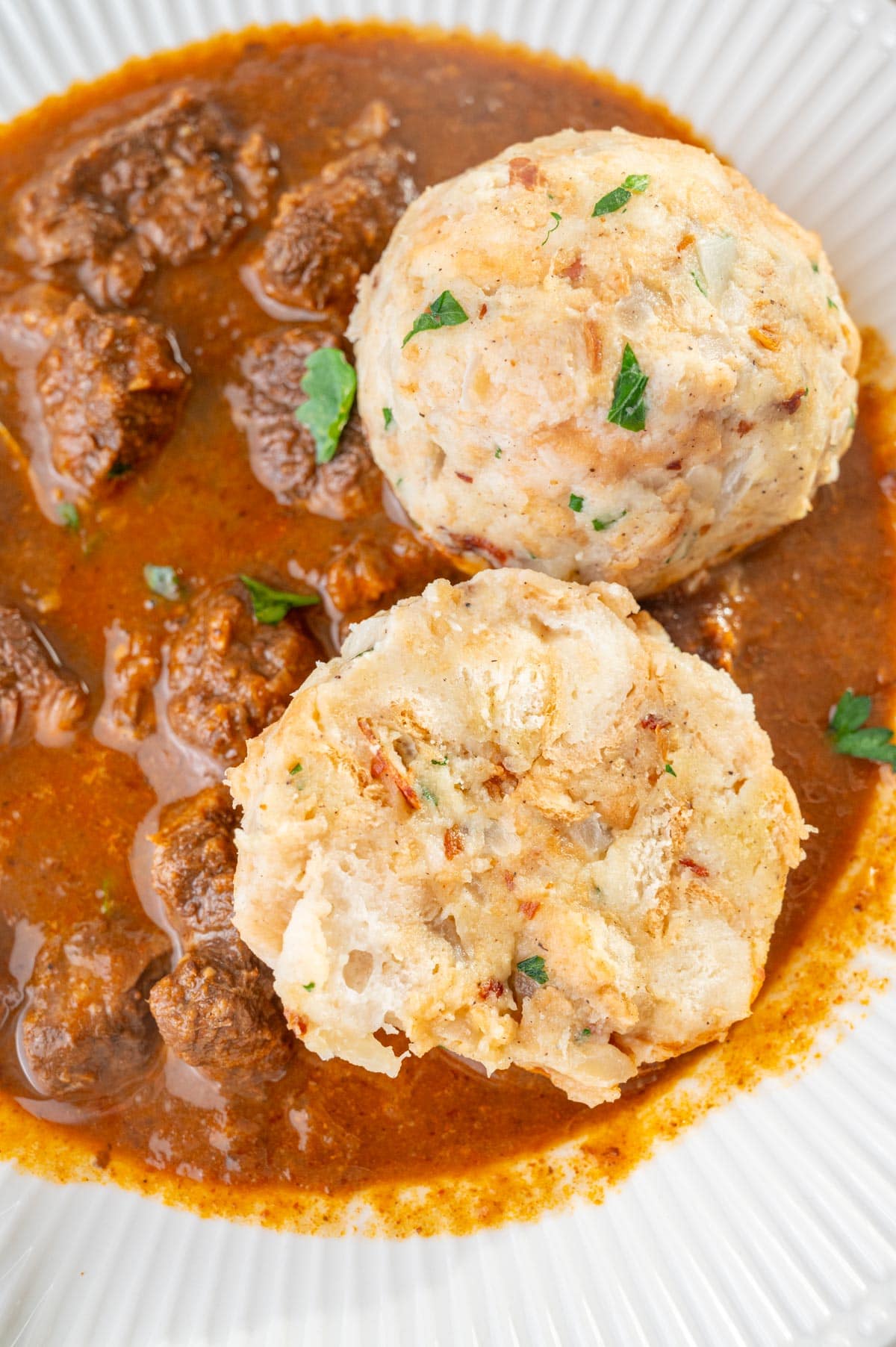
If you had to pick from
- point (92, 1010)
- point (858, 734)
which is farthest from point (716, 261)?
point (92, 1010)

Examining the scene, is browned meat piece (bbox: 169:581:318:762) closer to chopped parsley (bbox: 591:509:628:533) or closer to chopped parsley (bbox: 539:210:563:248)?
chopped parsley (bbox: 591:509:628:533)

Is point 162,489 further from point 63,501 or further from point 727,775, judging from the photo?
point 727,775

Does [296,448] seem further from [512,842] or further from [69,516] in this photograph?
[512,842]

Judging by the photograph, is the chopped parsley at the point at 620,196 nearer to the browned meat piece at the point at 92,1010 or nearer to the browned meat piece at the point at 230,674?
the browned meat piece at the point at 230,674

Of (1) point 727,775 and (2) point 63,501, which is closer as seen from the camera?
(1) point 727,775

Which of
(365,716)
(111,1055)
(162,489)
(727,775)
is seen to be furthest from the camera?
(162,489)

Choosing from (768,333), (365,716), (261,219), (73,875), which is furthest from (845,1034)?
(261,219)
